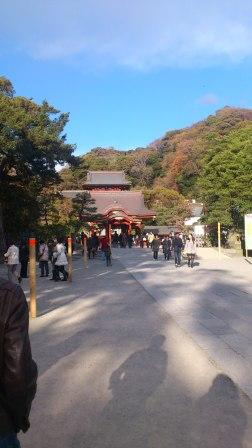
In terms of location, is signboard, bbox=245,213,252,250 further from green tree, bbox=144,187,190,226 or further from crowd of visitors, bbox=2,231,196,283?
green tree, bbox=144,187,190,226

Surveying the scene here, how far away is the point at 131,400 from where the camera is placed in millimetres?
4414

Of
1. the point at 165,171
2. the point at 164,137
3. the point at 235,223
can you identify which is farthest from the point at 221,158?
the point at 164,137

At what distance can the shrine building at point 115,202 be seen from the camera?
1671 inches

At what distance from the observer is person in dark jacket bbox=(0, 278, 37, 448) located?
2127mm

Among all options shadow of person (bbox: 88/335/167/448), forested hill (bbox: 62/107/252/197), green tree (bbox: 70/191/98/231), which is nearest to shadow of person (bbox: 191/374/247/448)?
shadow of person (bbox: 88/335/167/448)

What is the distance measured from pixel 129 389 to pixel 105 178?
173 ft

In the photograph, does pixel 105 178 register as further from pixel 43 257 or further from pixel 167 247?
pixel 43 257

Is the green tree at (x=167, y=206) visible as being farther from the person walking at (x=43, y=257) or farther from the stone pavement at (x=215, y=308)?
the person walking at (x=43, y=257)

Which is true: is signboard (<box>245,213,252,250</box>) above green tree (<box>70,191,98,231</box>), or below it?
below

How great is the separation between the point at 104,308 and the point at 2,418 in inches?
304

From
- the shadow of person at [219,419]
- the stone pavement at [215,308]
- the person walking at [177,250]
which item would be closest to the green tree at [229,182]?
the person walking at [177,250]

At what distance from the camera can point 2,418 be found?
2.12 m

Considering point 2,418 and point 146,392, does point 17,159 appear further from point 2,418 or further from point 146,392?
point 2,418

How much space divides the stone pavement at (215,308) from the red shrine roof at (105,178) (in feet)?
128
